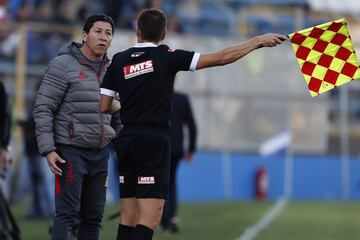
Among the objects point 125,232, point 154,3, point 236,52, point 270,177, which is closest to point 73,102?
point 125,232

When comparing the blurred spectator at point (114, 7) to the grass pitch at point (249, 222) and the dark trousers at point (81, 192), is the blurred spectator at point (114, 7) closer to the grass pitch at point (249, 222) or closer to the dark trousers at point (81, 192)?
the grass pitch at point (249, 222)

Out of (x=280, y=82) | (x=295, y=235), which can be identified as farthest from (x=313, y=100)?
(x=295, y=235)

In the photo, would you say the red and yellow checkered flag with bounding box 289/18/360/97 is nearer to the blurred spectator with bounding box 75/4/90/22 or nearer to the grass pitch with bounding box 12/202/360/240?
the grass pitch with bounding box 12/202/360/240

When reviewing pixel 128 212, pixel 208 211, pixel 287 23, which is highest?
pixel 287 23

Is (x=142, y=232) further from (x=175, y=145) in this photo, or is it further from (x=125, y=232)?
(x=175, y=145)

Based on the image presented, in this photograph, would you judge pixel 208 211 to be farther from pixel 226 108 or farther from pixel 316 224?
pixel 226 108

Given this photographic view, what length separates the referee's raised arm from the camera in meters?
6.79

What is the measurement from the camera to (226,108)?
876 inches

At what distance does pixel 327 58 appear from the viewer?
Answer: 752 centimetres

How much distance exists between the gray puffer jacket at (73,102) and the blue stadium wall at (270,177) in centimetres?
1285

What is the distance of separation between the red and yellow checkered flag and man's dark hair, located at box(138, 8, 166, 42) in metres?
1.03

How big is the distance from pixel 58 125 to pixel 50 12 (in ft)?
45.7

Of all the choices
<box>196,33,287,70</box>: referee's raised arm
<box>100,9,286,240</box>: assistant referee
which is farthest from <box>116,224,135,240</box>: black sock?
<box>196,33,287,70</box>: referee's raised arm

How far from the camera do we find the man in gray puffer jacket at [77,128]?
7996 millimetres
